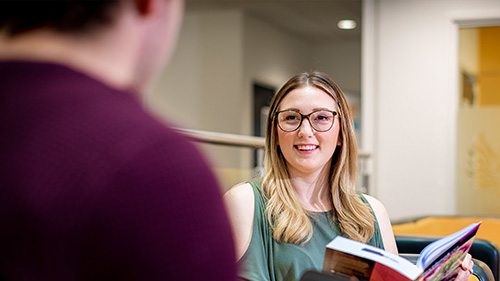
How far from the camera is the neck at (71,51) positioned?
0.50 m

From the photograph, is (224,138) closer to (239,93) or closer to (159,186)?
(159,186)

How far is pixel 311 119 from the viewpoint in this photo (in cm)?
194

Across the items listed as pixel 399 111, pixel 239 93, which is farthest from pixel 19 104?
pixel 239 93

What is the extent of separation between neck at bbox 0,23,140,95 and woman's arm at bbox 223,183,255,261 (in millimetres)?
1319

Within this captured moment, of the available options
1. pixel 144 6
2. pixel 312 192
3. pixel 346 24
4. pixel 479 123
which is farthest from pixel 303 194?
pixel 346 24

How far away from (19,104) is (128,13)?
12 cm

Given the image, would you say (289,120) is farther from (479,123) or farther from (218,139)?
(479,123)

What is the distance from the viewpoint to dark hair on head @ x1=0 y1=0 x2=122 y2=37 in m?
0.50

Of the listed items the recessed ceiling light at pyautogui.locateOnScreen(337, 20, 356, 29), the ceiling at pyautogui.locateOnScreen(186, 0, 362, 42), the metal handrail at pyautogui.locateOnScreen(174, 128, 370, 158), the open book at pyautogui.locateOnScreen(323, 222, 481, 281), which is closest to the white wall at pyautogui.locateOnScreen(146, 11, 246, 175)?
the ceiling at pyautogui.locateOnScreen(186, 0, 362, 42)

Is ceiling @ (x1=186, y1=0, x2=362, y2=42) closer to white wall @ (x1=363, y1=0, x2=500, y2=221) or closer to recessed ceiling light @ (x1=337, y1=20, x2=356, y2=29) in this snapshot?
recessed ceiling light @ (x1=337, y1=20, x2=356, y2=29)

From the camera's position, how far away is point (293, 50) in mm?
10102

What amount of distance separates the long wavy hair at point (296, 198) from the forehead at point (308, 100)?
1 centimetres

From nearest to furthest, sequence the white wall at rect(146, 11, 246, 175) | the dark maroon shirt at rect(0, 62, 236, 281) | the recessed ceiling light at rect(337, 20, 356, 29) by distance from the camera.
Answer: the dark maroon shirt at rect(0, 62, 236, 281) < the white wall at rect(146, 11, 246, 175) < the recessed ceiling light at rect(337, 20, 356, 29)

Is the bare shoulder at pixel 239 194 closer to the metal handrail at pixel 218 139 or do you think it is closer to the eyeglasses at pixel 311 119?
the eyeglasses at pixel 311 119
